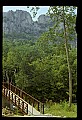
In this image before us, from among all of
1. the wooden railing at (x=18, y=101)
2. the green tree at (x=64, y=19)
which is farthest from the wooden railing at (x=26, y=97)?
the green tree at (x=64, y=19)

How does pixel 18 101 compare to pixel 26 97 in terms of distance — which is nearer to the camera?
pixel 18 101

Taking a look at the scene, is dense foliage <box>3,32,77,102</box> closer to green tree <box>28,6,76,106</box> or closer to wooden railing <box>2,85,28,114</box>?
green tree <box>28,6,76,106</box>

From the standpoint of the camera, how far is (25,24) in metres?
4.83

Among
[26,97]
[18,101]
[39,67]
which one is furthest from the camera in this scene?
[39,67]

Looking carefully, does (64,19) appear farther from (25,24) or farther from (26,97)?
(26,97)

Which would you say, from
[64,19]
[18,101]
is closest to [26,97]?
[18,101]

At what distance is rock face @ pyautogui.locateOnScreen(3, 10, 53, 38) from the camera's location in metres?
4.56

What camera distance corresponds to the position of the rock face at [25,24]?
456cm

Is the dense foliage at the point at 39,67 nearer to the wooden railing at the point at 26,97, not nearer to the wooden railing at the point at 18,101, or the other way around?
the wooden railing at the point at 26,97

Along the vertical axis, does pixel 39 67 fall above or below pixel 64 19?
below
